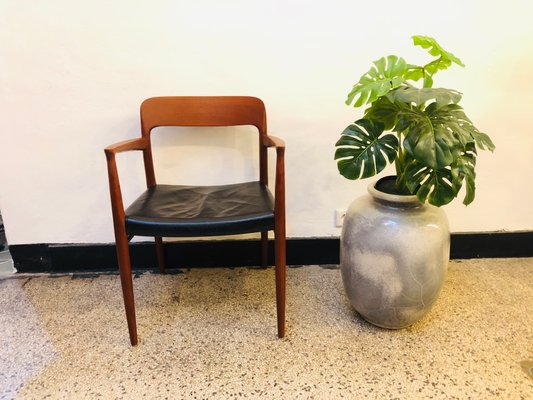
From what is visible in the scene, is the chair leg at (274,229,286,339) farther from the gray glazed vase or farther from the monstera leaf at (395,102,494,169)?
the monstera leaf at (395,102,494,169)

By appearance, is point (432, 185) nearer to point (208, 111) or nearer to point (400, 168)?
point (400, 168)

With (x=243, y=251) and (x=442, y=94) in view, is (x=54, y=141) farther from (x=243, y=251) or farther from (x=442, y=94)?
(x=442, y=94)

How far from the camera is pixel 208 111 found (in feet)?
4.79

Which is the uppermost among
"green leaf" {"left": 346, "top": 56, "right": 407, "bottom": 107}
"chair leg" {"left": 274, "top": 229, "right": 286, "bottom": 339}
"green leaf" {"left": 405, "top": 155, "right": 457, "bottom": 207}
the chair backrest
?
"green leaf" {"left": 346, "top": 56, "right": 407, "bottom": 107}

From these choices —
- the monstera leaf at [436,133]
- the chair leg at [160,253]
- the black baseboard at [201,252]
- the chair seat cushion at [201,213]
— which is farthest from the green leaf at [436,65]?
the chair leg at [160,253]

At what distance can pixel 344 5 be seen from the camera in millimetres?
1440

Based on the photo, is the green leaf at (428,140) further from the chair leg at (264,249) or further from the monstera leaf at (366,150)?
the chair leg at (264,249)

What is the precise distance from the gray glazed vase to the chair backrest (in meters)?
0.53

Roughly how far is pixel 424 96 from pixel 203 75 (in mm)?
881

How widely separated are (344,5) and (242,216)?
0.94 meters

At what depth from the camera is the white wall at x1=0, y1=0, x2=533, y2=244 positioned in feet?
4.70

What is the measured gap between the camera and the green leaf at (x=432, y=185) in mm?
1070

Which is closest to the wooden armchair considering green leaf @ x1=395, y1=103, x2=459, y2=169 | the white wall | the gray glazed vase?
the white wall

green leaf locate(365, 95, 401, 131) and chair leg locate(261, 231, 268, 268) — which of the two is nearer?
green leaf locate(365, 95, 401, 131)
